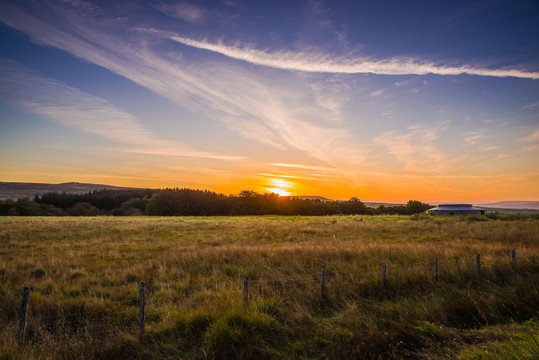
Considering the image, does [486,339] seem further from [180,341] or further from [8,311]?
[8,311]

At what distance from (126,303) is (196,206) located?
86.5 m

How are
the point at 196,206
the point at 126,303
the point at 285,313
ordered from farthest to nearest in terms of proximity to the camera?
the point at 196,206 → the point at 126,303 → the point at 285,313

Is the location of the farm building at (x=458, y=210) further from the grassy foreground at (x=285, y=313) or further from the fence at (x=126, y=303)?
the fence at (x=126, y=303)

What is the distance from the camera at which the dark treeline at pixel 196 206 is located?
9112cm

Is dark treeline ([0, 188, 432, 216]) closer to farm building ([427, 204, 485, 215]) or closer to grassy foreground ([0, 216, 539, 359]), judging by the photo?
farm building ([427, 204, 485, 215])

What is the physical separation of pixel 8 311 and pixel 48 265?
271 inches

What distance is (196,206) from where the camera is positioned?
93000 mm

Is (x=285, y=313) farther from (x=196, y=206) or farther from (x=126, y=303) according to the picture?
(x=196, y=206)

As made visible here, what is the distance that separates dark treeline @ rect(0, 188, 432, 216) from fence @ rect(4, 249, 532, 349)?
84605 mm

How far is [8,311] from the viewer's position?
26.1 feet

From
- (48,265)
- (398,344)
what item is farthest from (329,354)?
(48,265)

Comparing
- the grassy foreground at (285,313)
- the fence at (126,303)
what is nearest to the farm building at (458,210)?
the grassy foreground at (285,313)

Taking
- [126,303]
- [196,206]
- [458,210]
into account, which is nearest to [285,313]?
[126,303]

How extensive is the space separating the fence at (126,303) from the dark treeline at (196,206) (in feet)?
278
